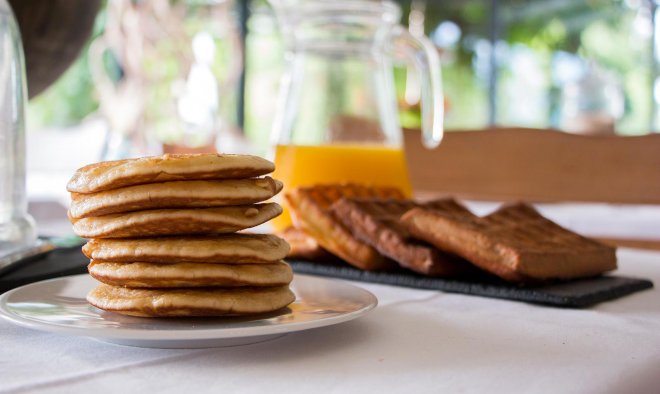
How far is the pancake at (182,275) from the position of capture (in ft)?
1.73

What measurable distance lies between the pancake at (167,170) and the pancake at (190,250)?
0.14 feet

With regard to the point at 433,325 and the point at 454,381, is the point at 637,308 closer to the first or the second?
the point at 433,325

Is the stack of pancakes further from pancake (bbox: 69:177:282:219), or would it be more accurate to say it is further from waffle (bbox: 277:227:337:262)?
waffle (bbox: 277:227:337:262)

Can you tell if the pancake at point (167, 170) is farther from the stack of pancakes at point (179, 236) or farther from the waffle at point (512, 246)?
the waffle at point (512, 246)

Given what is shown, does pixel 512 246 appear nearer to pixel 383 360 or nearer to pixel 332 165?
pixel 383 360

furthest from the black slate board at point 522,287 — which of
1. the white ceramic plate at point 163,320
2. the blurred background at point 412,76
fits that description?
the blurred background at point 412,76

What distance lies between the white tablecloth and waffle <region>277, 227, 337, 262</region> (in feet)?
0.95

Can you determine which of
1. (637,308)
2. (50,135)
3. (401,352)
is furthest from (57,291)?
(50,135)

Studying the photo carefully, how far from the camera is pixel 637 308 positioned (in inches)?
29.3

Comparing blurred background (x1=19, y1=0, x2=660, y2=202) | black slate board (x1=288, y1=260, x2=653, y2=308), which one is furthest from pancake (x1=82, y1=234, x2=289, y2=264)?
blurred background (x1=19, y1=0, x2=660, y2=202)

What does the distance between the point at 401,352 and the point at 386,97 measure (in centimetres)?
70

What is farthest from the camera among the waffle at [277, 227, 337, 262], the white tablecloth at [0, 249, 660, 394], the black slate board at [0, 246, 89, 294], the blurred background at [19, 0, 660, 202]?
the blurred background at [19, 0, 660, 202]

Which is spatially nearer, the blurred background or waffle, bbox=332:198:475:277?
waffle, bbox=332:198:475:277

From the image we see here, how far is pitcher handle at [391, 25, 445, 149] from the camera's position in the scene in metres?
1.12
